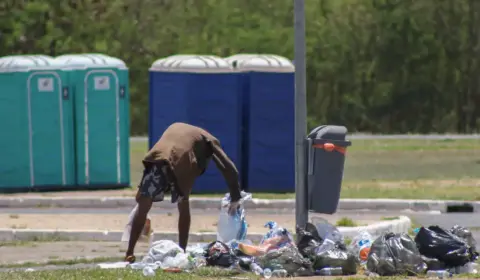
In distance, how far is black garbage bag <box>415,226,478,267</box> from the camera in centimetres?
1149

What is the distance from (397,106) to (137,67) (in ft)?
21.4

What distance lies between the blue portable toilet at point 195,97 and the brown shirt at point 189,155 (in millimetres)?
7260

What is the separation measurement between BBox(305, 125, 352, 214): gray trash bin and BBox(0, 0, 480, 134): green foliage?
21017 millimetres

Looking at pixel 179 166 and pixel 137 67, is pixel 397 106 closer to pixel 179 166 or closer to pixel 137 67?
pixel 137 67

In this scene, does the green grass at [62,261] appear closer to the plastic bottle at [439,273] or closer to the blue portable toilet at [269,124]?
the plastic bottle at [439,273]

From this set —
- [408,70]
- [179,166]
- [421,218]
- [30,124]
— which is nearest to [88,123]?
[30,124]

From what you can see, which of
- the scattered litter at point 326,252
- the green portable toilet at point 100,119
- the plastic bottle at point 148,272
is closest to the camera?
the plastic bottle at point 148,272

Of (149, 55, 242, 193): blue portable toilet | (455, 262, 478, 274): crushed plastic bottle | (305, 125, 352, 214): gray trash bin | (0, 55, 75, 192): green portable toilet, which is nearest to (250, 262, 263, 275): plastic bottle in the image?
(305, 125, 352, 214): gray trash bin

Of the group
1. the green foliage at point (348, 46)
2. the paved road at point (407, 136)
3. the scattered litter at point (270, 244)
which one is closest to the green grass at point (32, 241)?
the scattered litter at point (270, 244)

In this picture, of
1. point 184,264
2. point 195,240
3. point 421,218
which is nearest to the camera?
point 184,264

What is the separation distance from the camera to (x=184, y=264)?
37.5ft

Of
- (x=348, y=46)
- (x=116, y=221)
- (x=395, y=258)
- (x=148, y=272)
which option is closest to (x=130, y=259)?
(x=148, y=272)

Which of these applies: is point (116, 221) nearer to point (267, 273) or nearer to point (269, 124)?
point (269, 124)

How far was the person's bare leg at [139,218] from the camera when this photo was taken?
1206 centimetres
